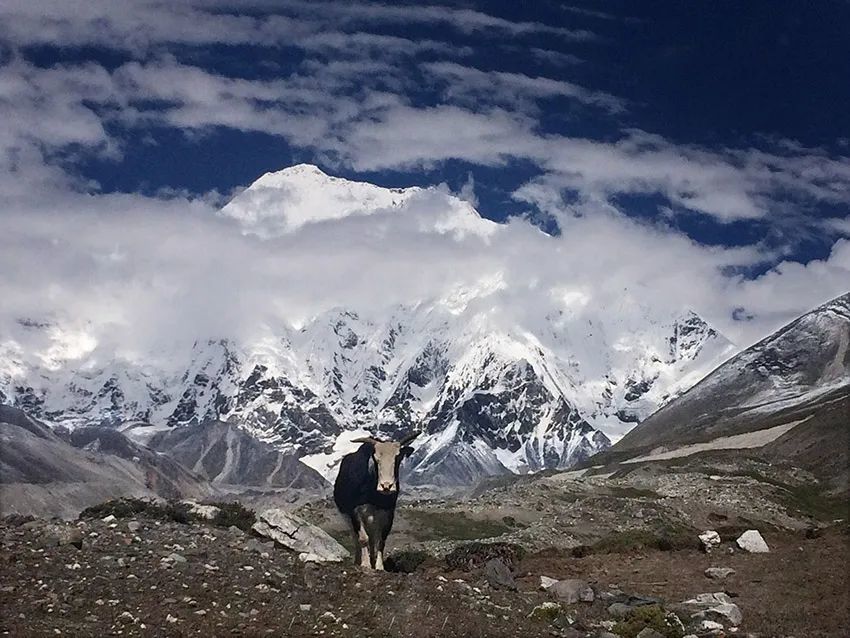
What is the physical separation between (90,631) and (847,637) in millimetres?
18332

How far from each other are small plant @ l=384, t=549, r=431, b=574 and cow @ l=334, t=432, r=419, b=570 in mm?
3589

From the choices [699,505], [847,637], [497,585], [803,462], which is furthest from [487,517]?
[803,462]

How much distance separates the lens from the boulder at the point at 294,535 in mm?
29578

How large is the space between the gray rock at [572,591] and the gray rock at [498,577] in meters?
1.24

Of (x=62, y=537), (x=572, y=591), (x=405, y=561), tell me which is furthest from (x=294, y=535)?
(x=572, y=591)

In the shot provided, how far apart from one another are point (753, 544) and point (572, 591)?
1793 cm

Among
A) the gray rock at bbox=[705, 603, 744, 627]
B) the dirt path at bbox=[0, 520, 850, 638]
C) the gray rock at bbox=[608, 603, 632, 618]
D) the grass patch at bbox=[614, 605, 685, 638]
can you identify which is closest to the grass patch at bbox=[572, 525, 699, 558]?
the dirt path at bbox=[0, 520, 850, 638]

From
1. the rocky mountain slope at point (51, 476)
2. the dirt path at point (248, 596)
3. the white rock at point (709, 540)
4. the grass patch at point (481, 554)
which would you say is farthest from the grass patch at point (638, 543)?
the rocky mountain slope at point (51, 476)

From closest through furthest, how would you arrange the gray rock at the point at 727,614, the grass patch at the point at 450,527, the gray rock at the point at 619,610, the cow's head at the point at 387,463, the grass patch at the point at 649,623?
1. the grass patch at the point at 649,623
2. the gray rock at the point at 619,610
3. the gray rock at the point at 727,614
4. the cow's head at the point at 387,463
5. the grass patch at the point at 450,527

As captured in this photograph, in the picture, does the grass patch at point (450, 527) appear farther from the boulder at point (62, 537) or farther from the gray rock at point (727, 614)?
the boulder at point (62, 537)

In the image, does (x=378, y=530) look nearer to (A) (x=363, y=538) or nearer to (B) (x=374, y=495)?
(A) (x=363, y=538)

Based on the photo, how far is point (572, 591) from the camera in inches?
1102

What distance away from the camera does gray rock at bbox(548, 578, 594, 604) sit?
27.6 m

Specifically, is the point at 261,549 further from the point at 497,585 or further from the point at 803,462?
the point at 803,462
